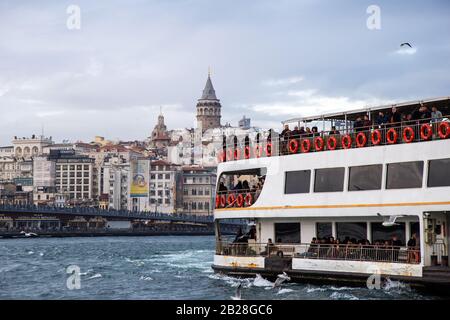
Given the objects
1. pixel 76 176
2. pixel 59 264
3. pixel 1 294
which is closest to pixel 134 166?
pixel 76 176

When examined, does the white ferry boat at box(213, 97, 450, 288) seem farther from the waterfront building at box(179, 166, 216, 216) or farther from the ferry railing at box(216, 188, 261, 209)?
the waterfront building at box(179, 166, 216, 216)

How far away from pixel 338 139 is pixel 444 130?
13.3ft

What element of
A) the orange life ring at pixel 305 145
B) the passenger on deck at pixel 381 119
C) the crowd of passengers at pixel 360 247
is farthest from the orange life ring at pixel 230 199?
the passenger on deck at pixel 381 119

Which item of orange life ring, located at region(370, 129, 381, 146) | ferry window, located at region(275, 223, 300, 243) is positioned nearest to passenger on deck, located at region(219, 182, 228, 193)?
ferry window, located at region(275, 223, 300, 243)

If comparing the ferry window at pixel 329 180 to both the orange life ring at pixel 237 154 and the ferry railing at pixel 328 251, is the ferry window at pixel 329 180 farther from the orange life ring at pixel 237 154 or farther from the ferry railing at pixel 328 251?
the orange life ring at pixel 237 154

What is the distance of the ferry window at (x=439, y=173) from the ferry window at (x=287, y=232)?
600 centimetres

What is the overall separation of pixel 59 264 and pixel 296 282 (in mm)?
25318

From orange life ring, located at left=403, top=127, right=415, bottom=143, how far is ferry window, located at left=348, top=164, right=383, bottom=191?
112 cm

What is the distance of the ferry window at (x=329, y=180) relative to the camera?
1009 inches

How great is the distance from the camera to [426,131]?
23.3 m

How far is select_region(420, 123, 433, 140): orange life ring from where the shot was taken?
23.2 m

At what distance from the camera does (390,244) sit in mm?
24438

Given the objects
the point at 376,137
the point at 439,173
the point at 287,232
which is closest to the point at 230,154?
the point at 287,232

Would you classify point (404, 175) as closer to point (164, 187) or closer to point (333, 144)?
point (333, 144)
